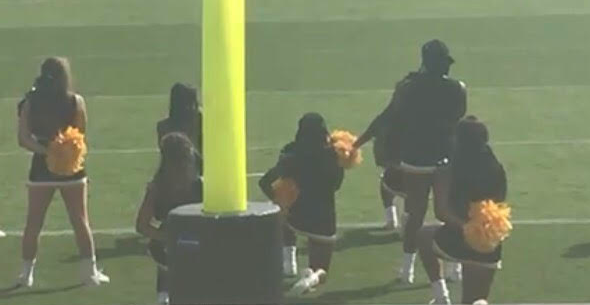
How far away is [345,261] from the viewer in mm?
12266

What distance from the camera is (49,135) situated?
35.8ft

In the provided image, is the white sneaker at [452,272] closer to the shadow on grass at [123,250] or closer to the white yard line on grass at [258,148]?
the shadow on grass at [123,250]

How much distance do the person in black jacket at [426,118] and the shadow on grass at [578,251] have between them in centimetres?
153

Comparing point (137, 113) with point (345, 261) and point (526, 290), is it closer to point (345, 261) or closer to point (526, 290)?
point (345, 261)

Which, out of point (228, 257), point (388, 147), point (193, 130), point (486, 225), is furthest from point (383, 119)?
point (228, 257)

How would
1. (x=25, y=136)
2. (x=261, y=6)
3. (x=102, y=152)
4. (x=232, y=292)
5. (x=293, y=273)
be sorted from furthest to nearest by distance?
(x=261, y=6), (x=102, y=152), (x=293, y=273), (x=25, y=136), (x=232, y=292)

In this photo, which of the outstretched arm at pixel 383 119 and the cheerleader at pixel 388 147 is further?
the cheerleader at pixel 388 147

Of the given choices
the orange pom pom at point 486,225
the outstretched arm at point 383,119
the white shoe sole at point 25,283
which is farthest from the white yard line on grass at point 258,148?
the orange pom pom at point 486,225

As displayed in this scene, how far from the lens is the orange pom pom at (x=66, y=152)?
1066 centimetres

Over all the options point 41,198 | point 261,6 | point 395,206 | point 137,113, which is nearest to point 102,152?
point 137,113

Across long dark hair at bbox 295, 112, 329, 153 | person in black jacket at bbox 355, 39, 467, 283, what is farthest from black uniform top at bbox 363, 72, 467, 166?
long dark hair at bbox 295, 112, 329, 153

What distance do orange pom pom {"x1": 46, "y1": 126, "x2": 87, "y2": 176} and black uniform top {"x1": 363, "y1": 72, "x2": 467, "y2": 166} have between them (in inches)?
89.7

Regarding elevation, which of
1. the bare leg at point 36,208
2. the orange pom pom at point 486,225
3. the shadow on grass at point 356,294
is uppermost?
the orange pom pom at point 486,225

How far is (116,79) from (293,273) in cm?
1193
